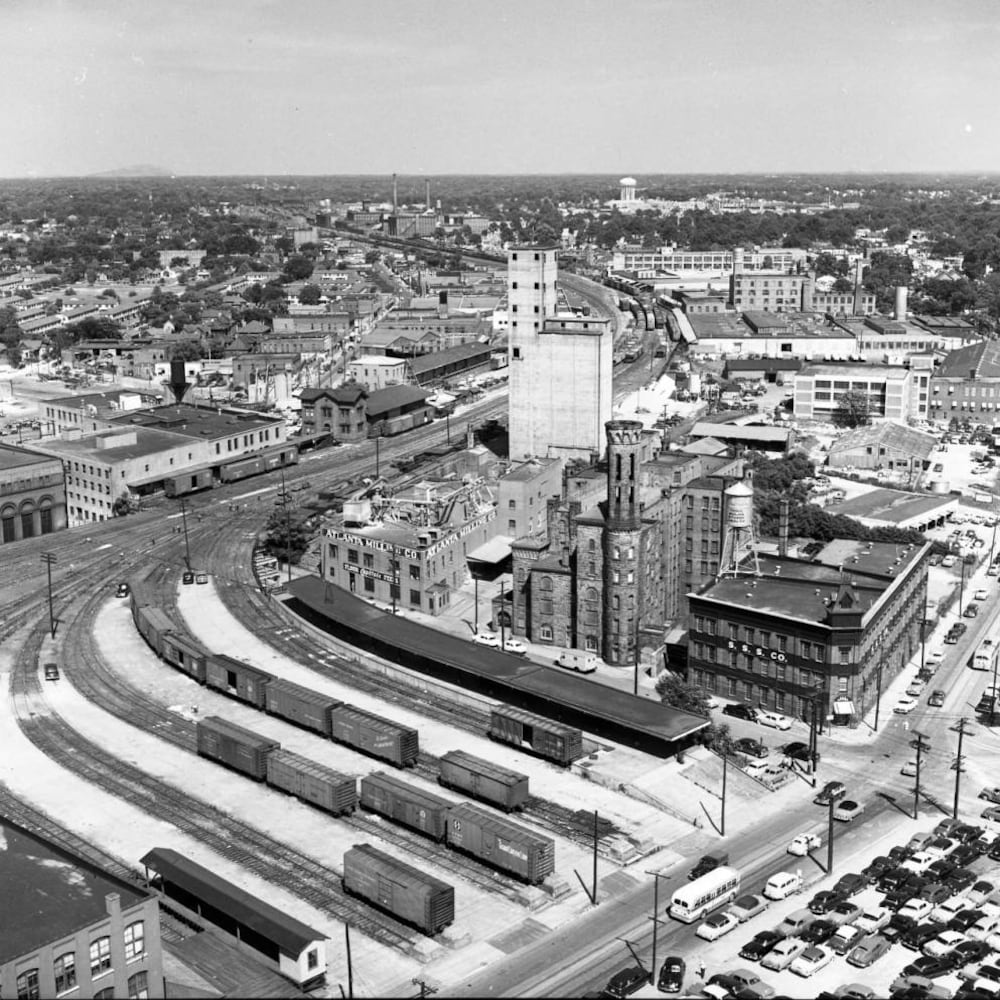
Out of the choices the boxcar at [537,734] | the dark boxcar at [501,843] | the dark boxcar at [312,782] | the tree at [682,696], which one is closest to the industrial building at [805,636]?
the tree at [682,696]

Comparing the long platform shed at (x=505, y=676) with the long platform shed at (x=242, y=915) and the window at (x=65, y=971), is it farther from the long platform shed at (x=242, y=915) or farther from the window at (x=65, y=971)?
the window at (x=65, y=971)

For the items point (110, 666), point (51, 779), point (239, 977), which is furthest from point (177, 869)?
point (110, 666)

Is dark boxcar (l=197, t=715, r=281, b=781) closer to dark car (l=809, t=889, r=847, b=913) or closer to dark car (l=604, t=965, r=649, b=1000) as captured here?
dark car (l=604, t=965, r=649, b=1000)

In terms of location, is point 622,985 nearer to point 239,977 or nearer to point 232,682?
point 239,977

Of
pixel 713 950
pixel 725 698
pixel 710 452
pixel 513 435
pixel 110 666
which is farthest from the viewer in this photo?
pixel 513 435

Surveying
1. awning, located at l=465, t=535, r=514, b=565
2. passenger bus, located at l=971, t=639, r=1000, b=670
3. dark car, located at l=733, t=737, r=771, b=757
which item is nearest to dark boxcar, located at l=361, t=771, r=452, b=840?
dark car, located at l=733, t=737, r=771, b=757

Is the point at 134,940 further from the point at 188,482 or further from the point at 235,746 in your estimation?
the point at 188,482

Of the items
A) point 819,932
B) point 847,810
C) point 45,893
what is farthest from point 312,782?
point 847,810
